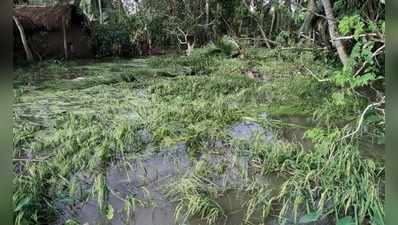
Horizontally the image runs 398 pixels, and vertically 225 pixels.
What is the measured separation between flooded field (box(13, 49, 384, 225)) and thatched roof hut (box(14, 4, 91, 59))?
5.48 feet

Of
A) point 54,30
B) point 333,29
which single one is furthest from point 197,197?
point 54,30

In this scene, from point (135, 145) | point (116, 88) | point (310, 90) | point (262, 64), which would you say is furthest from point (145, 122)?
point (262, 64)

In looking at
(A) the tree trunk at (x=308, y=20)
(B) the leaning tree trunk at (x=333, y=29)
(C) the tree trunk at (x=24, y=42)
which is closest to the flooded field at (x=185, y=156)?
(A) the tree trunk at (x=308, y=20)

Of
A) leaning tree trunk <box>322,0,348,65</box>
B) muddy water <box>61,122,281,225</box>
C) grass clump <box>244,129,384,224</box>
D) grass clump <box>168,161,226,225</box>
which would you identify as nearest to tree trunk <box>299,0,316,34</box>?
leaning tree trunk <box>322,0,348,65</box>

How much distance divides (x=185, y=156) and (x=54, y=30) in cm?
452

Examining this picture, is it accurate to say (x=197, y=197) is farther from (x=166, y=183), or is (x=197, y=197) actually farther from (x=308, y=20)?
(x=308, y=20)

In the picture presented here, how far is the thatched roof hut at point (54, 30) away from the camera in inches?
245

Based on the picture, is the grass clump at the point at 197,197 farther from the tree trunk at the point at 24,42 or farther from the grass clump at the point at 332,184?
the tree trunk at the point at 24,42

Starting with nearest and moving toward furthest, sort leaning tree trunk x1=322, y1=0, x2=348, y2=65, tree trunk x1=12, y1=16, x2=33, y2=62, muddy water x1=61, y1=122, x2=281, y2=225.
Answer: muddy water x1=61, y1=122, x2=281, y2=225 → leaning tree trunk x1=322, y1=0, x2=348, y2=65 → tree trunk x1=12, y1=16, x2=33, y2=62

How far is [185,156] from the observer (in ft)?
9.85

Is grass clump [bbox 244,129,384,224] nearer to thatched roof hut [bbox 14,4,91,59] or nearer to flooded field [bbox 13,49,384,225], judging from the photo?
flooded field [bbox 13,49,384,225]

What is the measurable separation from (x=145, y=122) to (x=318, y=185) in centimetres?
175

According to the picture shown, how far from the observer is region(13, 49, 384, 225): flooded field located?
2.14 metres

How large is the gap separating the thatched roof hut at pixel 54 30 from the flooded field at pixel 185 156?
1.67 meters
